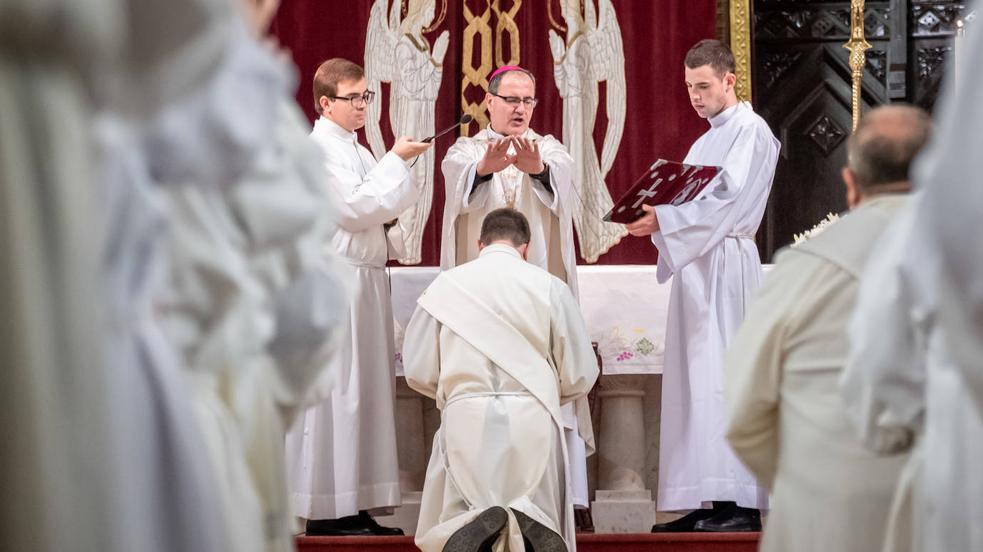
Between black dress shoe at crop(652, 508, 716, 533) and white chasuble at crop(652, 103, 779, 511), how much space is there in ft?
0.18

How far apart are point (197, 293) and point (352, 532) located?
4678 millimetres

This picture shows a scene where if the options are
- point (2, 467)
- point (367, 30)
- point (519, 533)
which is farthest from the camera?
point (367, 30)

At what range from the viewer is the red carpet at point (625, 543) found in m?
6.42

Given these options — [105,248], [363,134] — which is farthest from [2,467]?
[363,134]

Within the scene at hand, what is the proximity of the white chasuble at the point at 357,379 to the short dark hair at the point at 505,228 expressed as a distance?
0.57 m

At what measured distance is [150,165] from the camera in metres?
2.02

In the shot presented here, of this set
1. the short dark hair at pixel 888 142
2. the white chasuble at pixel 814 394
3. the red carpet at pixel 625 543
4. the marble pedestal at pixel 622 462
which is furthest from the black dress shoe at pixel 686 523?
the short dark hair at pixel 888 142

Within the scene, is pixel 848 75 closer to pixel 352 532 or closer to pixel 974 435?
pixel 352 532

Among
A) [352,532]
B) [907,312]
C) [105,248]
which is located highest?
[105,248]

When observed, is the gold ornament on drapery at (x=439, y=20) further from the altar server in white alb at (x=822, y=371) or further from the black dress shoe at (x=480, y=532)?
the altar server in white alb at (x=822, y=371)

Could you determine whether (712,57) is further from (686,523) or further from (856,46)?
(686,523)

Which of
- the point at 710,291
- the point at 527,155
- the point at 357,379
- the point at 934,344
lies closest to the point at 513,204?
the point at 527,155

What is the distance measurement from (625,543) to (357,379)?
1.42m

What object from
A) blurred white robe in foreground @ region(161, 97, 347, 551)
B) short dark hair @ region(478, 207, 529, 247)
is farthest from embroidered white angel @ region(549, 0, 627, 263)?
blurred white robe in foreground @ region(161, 97, 347, 551)
